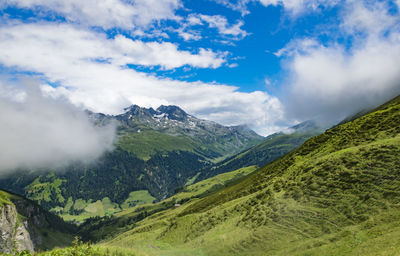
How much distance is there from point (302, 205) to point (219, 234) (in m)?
17.4

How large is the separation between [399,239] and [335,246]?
6.64 meters

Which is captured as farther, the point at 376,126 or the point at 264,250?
the point at 376,126

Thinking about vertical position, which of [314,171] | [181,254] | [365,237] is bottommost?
[181,254]

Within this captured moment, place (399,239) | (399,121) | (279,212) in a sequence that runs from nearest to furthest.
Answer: (399,239) < (279,212) < (399,121)

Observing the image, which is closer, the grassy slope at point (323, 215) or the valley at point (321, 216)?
the valley at point (321, 216)

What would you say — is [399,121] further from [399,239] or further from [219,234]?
[219,234]

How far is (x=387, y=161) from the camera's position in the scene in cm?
3903

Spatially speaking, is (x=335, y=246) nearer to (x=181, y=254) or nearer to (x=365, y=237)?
(x=365, y=237)

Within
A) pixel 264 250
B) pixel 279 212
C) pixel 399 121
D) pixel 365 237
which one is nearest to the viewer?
pixel 365 237

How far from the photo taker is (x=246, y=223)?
45.9 m

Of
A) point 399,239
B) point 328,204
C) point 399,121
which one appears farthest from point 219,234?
point 399,121

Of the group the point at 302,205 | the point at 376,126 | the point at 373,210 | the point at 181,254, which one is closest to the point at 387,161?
the point at 373,210

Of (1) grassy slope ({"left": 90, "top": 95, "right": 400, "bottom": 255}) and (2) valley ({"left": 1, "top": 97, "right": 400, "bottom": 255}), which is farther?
(1) grassy slope ({"left": 90, "top": 95, "right": 400, "bottom": 255})

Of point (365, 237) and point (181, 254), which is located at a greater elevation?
point (365, 237)
